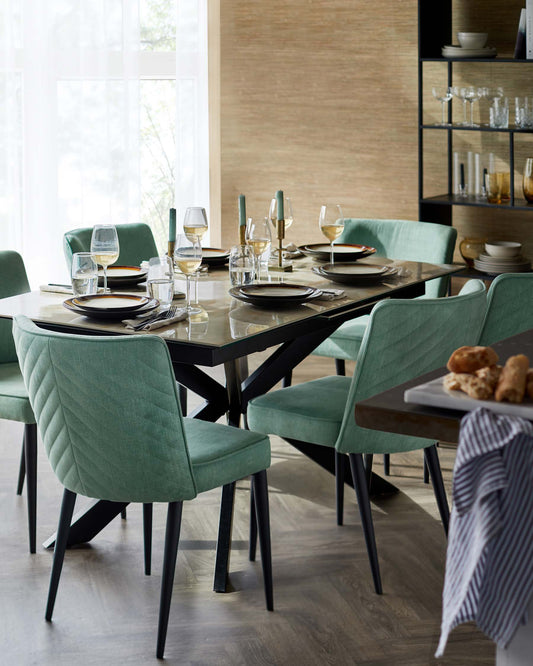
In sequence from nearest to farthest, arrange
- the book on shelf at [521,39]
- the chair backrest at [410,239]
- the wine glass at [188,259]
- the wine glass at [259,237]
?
the wine glass at [188,259], the wine glass at [259,237], the chair backrest at [410,239], the book on shelf at [521,39]

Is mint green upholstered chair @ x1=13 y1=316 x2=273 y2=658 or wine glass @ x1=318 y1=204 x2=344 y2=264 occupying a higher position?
wine glass @ x1=318 y1=204 x2=344 y2=264

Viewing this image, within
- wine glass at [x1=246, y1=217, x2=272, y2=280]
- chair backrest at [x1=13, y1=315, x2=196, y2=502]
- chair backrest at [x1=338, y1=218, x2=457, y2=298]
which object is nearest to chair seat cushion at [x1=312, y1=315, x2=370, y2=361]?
chair backrest at [x1=338, y1=218, x2=457, y2=298]

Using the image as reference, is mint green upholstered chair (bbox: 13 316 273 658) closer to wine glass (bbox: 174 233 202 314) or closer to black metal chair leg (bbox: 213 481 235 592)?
black metal chair leg (bbox: 213 481 235 592)

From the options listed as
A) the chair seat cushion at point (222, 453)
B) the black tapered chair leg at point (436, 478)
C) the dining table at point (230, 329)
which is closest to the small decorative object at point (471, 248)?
the dining table at point (230, 329)

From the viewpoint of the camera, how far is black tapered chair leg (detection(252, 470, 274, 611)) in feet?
8.23

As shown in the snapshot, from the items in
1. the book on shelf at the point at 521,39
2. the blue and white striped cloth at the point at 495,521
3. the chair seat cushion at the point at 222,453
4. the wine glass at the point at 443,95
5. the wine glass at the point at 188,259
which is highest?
the book on shelf at the point at 521,39

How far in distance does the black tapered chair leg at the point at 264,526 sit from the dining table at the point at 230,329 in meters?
0.18

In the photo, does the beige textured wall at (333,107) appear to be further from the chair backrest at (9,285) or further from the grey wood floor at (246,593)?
the chair backrest at (9,285)

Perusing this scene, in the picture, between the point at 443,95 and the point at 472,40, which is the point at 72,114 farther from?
the point at 472,40

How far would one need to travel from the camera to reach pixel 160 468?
2236 millimetres

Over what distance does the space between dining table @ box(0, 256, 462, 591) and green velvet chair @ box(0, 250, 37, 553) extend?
162 mm

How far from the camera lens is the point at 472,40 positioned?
14.6 ft

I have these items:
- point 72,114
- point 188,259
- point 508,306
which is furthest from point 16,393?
point 72,114

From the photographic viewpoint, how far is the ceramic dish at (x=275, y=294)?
8.96 feet
